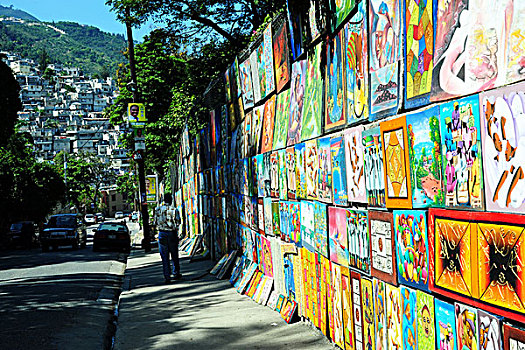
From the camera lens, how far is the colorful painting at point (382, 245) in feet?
15.5

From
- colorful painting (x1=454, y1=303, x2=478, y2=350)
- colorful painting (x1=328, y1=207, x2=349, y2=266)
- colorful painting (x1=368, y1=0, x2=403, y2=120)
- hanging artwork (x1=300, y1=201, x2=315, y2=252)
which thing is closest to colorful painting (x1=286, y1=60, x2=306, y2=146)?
hanging artwork (x1=300, y1=201, x2=315, y2=252)

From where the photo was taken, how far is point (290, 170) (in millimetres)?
7875

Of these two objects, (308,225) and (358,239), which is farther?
(308,225)

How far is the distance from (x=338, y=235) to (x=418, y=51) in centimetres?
234

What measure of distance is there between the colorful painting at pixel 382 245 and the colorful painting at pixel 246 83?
18.4 ft

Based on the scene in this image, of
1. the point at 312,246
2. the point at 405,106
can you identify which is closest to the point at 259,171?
the point at 312,246

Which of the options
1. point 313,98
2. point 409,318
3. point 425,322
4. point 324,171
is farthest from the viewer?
point 313,98

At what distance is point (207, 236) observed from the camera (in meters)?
17.4

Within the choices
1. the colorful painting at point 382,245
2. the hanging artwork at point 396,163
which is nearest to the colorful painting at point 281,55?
the colorful painting at point 382,245

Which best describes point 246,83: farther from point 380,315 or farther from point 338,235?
point 380,315

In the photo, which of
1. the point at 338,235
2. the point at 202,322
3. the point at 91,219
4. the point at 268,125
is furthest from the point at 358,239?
the point at 91,219

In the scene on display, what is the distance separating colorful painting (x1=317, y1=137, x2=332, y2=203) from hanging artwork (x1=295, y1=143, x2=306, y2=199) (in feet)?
2.11

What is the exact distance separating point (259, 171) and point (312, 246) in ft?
10.1

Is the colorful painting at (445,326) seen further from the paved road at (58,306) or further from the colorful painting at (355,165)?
the paved road at (58,306)
